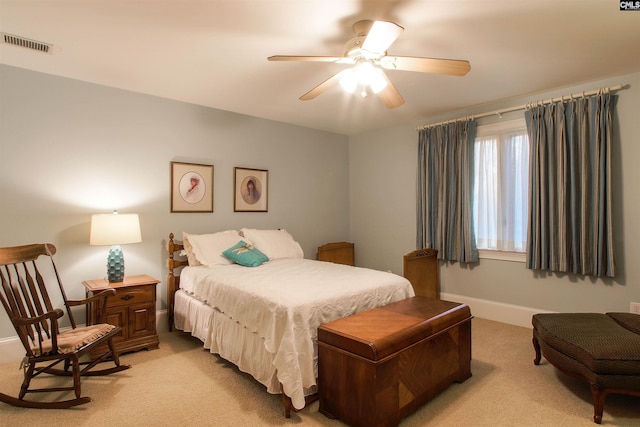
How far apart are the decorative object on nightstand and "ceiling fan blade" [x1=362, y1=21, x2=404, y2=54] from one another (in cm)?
245

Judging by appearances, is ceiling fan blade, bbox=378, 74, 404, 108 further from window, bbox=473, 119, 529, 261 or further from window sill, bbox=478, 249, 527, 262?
window sill, bbox=478, 249, 527, 262

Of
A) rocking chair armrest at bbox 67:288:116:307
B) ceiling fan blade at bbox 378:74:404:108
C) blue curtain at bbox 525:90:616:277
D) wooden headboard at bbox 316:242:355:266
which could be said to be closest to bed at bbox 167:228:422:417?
rocking chair armrest at bbox 67:288:116:307

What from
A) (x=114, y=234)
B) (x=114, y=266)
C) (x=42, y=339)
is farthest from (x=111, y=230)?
(x=42, y=339)

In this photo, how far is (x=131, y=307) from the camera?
10.00 feet

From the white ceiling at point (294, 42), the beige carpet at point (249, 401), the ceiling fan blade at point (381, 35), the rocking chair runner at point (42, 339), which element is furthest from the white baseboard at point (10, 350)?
the ceiling fan blade at point (381, 35)

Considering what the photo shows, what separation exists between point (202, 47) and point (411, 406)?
2.82 metres

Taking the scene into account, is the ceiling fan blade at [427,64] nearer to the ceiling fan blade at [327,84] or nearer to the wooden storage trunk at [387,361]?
the ceiling fan blade at [327,84]

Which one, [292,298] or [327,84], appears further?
[327,84]

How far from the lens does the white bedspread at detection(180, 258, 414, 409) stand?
6.89 ft

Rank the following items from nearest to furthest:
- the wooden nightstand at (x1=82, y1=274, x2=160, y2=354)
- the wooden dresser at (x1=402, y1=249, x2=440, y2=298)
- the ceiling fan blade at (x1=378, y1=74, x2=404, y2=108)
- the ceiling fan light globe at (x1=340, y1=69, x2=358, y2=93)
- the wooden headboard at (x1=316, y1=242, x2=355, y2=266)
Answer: the ceiling fan light globe at (x1=340, y1=69, x2=358, y2=93) → the ceiling fan blade at (x1=378, y1=74, x2=404, y2=108) → the wooden nightstand at (x1=82, y1=274, x2=160, y2=354) → the wooden dresser at (x1=402, y1=249, x2=440, y2=298) → the wooden headboard at (x1=316, y1=242, x2=355, y2=266)

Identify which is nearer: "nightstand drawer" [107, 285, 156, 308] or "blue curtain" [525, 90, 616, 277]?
"nightstand drawer" [107, 285, 156, 308]

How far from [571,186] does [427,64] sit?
214cm

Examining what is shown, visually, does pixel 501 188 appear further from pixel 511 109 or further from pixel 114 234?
pixel 114 234

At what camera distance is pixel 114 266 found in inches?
120
